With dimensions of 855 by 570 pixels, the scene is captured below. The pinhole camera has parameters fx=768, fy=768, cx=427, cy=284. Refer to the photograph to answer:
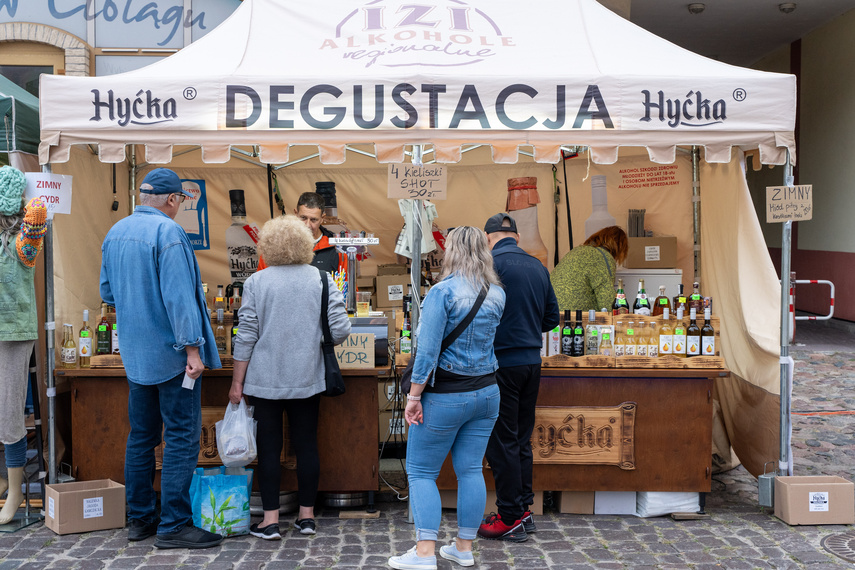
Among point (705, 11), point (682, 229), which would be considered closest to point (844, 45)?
point (705, 11)

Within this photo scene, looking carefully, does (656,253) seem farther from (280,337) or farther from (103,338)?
(103,338)

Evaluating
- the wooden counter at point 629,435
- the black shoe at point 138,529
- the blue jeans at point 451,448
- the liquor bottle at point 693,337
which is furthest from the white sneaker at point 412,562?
the liquor bottle at point 693,337

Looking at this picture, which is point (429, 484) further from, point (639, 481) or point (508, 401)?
point (639, 481)

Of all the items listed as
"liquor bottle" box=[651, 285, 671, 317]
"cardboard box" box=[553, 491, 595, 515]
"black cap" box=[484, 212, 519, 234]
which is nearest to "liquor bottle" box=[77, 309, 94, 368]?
"black cap" box=[484, 212, 519, 234]

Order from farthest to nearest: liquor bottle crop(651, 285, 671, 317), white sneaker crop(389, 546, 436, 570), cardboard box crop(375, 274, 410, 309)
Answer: cardboard box crop(375, 274, 410, 309) < liquor bottle crop(651, 285, 671, 317) < white sneaker crop(389, 546, 436, 570)

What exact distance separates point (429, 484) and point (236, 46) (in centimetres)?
300

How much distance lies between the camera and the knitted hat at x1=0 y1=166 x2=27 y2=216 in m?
4.35

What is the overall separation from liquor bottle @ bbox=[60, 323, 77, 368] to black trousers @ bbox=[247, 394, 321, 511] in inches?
48.4

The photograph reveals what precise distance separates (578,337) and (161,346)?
242cm

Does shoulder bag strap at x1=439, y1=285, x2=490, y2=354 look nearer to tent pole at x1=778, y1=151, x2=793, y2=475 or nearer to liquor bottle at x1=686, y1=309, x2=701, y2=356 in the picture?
liquor bottle at x1=686, y1=309, x2=701, y2=356

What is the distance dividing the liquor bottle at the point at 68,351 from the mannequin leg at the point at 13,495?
66 centimetres

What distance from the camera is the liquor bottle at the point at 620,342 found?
15.6 ft

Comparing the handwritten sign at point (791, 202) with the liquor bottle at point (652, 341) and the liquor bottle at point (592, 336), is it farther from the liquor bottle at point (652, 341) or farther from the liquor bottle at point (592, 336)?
the liquor bottle at point (592, 336)

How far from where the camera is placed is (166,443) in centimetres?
411
